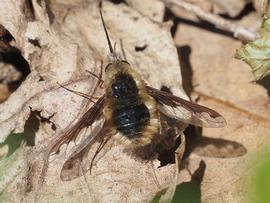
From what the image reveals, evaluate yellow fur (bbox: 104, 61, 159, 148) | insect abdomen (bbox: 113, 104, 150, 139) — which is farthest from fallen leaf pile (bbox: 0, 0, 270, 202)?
insect abdomen (bbox: 113, 104, 150, 139)

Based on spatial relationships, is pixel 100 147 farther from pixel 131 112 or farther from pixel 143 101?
pixel 143 101

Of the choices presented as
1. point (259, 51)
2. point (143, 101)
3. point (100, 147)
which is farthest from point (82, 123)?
point (259, 51)

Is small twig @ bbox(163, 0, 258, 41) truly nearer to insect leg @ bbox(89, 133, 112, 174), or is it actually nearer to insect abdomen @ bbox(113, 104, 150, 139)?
insect abdomen @ bbox(113, 104, 150, 139)

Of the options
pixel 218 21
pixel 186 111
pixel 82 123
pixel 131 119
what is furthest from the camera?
pixel 218 21

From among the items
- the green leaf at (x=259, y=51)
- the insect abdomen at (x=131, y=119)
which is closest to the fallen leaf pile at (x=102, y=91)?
the green leaf at (x=259, y=51)

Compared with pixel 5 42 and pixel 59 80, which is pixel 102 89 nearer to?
pixel 59 80

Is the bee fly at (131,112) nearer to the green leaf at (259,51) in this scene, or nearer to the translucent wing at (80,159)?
the translucent wing at (80,159)

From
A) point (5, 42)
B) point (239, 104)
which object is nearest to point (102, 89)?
point (5, 42)

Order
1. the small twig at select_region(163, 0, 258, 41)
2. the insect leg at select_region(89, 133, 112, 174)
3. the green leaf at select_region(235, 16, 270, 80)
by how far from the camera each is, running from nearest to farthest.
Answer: the insect leg at select_region(89, 133, 112, 174)
the green leaf at select_region(235, 16, 270, 80)
the small twig at select_region(163, 0, 258, 41)
